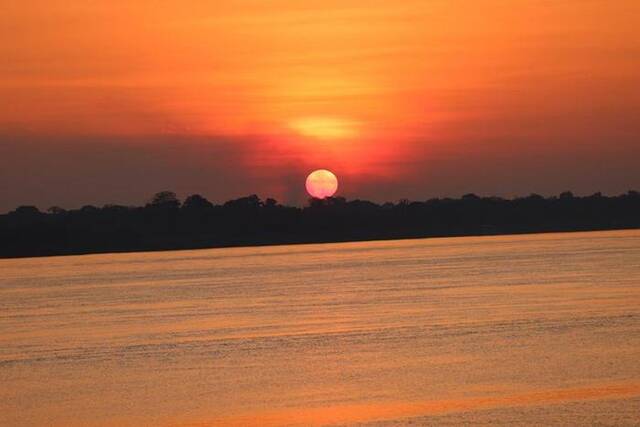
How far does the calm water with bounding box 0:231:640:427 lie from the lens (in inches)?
851

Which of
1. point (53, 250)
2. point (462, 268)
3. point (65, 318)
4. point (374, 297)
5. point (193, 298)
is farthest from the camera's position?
point (53, 250)

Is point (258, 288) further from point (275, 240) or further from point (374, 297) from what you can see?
point (275, 240)

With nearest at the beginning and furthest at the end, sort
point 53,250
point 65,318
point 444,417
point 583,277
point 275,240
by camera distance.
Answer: point 444,417 → point 65,318 → point 583,277 → point 53,250 → point 275,240

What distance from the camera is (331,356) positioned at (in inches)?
1150

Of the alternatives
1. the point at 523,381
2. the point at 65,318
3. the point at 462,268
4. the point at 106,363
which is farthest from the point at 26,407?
the point at 462,268

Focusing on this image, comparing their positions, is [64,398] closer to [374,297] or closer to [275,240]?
[374,297]

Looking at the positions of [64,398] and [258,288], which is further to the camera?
[258,288]

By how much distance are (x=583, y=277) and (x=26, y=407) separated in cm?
4222

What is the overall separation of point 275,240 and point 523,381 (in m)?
151

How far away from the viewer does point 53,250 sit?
148250mm

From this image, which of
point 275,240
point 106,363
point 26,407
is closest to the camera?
point 26,407

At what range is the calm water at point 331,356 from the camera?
21625mm

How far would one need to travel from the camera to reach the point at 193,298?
5572cm

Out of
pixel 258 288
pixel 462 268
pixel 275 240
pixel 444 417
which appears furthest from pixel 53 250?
pixel 444 417
